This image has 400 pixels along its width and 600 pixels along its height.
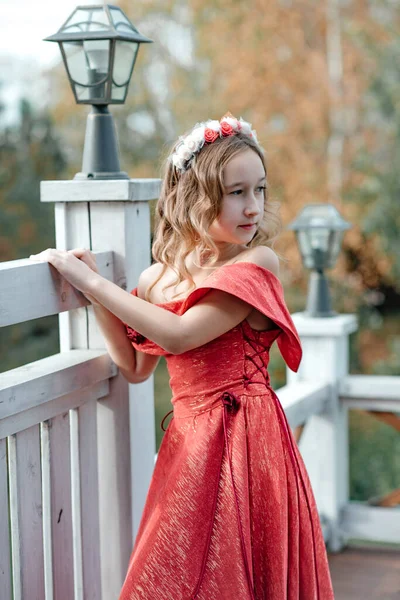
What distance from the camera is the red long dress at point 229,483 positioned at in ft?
5.48

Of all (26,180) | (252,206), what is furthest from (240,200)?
(26,180)

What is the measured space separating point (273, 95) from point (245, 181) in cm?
1186

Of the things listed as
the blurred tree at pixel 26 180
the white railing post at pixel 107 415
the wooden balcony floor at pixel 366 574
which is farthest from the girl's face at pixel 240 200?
the blurred tree at pixel 26 180

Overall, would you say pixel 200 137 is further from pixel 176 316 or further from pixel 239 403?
pixel 239 403

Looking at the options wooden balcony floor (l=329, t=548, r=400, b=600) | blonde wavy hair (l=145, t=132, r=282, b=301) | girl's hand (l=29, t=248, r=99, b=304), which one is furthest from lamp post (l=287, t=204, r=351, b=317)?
girl's hand (l=29, t=248, r=99, b=304)

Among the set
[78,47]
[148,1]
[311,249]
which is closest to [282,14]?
[148,1]

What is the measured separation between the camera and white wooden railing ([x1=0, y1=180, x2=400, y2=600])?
159 cm

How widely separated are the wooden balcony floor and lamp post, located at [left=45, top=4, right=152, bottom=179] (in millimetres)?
1837

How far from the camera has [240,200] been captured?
1.73m

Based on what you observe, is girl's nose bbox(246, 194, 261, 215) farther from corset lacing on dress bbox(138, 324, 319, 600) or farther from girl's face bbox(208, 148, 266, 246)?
corset lacing on dress bbox(138, 324, 319, 600)

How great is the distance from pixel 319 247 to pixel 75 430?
2.01 metres

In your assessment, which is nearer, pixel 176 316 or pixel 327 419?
pixel 176 316

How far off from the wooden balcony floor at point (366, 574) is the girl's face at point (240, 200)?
175 cm

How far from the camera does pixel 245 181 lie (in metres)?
1.73
